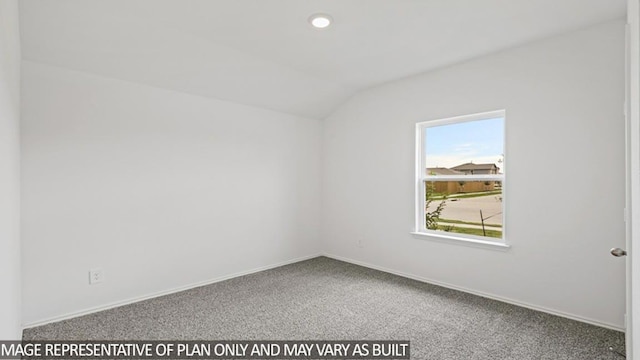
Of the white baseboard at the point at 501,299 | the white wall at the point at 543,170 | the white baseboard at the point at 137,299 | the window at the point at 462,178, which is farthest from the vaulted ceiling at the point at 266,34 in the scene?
the white baseboard at the point at 501,299

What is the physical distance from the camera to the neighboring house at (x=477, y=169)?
3.27m

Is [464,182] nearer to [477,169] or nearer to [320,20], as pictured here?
[477,169]

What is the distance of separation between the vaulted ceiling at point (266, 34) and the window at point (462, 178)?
70 cm

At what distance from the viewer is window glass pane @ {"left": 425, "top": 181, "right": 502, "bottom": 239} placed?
10.7 ft

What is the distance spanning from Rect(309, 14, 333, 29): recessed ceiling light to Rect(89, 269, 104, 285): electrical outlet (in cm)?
276

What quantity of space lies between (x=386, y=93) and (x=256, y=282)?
2709mm

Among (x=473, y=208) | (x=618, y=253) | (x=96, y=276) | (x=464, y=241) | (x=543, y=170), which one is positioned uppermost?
(x=543, y=170)

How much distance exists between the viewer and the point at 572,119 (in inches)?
105

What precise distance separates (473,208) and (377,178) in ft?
3.82

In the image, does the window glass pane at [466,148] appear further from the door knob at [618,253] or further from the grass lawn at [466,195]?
the door knob at [618,253]

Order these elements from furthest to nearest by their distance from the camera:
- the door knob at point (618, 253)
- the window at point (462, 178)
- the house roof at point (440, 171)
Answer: the house roof at point (440, 171) → the window at point (462, 178) → the door knob at point (618, 253)

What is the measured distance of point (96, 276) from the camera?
2.83 meters

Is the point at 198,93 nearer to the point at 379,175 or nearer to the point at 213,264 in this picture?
the point at 213,264

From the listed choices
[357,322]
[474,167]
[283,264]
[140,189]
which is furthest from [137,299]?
[474,167]
